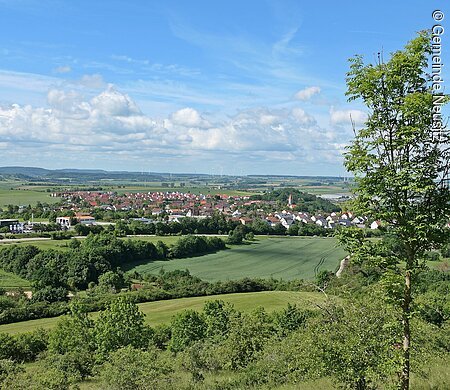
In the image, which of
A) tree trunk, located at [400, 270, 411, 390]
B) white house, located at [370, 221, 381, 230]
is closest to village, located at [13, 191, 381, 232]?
white house, located at [370, 221, 381, 230]

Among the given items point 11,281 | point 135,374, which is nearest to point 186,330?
point 135,374

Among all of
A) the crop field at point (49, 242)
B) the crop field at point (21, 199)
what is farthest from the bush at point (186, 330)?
the crop field at point (21, 199)

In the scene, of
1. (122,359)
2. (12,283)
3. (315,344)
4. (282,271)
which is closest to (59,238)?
(12,283)

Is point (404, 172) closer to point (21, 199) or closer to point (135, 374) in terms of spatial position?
point (135, 374)

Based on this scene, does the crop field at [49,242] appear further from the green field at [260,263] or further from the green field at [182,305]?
the green field at [182,305]

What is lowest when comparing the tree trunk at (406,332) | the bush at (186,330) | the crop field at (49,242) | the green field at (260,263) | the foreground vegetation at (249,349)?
the green field at (260,263)
